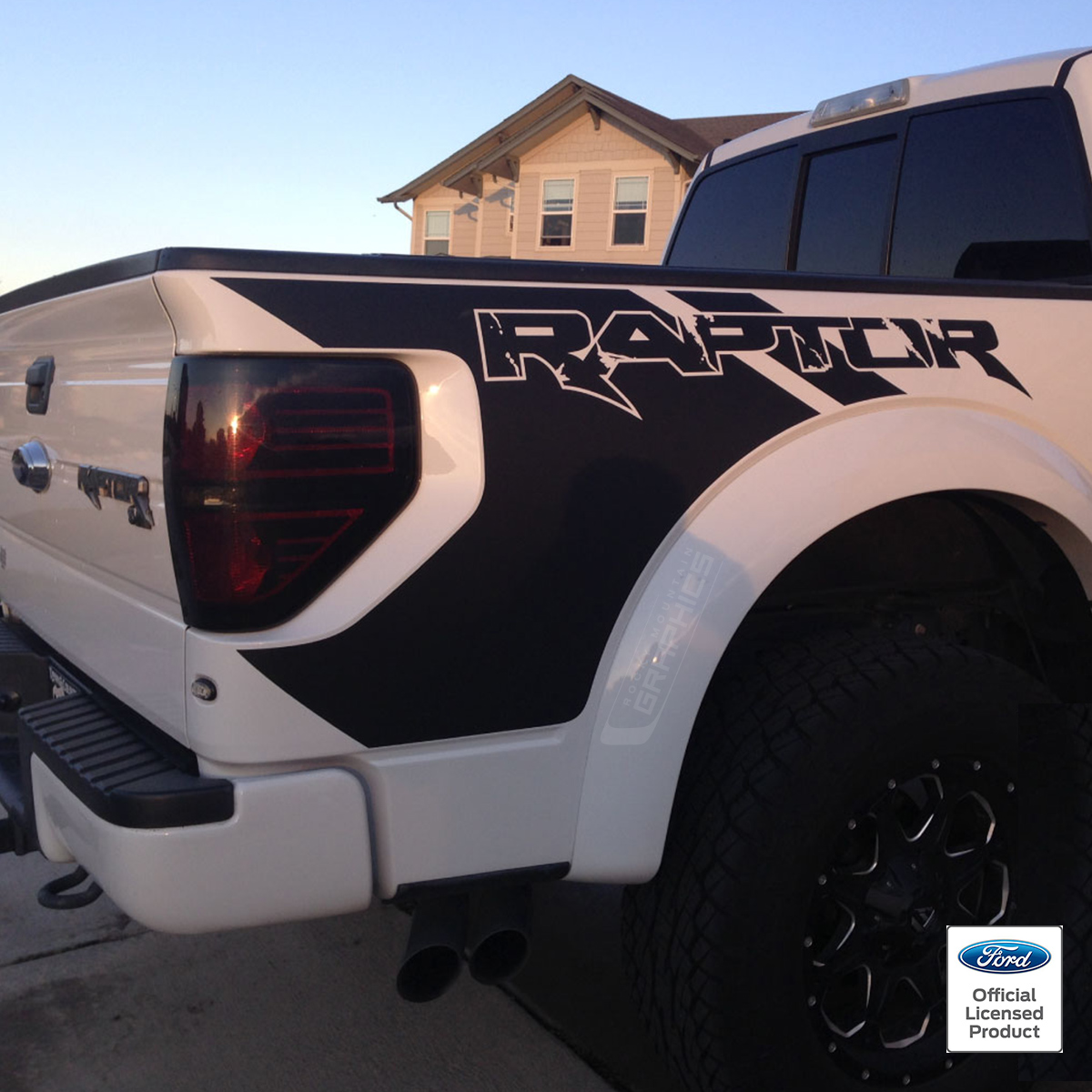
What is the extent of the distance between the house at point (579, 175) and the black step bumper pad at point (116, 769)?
19035 millimetres

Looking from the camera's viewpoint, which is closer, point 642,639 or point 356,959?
point 642,639

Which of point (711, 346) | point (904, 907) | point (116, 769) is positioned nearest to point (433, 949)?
point (116, 769)

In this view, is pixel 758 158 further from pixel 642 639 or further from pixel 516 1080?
pixel 516 1080

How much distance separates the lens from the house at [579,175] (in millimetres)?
21094

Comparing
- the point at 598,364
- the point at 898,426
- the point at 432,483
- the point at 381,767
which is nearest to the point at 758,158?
the point at 898,426

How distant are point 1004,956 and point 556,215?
21261 mm

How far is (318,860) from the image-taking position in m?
1.77

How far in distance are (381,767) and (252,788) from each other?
0.65 ft

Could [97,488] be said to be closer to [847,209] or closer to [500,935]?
[500,935]

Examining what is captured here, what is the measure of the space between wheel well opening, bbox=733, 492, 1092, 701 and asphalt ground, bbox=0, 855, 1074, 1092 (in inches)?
38.7

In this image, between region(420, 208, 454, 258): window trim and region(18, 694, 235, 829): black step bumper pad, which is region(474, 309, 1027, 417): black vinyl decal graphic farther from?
region(420, 208, 454, 258): window trim

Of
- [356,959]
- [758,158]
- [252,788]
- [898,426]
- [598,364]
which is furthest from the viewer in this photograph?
[758,158]

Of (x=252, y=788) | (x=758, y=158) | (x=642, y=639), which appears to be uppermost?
(x=758, y=158)

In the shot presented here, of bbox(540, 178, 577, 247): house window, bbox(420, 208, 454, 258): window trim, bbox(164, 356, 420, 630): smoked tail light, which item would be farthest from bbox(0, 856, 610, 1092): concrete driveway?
bbox(420, 208, 454, 258): window trim
